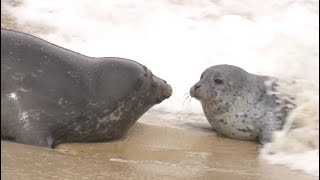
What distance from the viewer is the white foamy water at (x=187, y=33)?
6.17m

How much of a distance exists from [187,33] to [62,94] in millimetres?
4566

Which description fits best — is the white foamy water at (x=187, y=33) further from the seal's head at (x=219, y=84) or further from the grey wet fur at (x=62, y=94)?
the grey wet fur at (x=62, y=94)

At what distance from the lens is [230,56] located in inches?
307

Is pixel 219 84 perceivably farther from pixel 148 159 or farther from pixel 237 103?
pixel 148 159

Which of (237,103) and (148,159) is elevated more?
(237,103)

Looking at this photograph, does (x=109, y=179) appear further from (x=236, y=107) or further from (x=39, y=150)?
(x=236, y=107)

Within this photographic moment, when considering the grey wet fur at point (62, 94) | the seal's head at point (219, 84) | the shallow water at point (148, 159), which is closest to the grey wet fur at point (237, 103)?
the seal's head at point (219, 84)

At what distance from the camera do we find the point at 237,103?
5617 millimetres

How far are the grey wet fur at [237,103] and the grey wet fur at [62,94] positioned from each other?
2.91ft

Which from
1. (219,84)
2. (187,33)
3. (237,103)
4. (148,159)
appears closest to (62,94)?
(148,159)

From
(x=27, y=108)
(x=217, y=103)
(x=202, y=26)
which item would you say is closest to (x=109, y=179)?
(x=27, y=108)

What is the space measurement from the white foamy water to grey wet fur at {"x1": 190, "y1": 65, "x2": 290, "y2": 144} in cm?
24

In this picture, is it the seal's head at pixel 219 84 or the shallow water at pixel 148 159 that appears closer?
the shallow water at pixel 148 159

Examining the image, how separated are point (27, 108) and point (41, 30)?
4043mm
